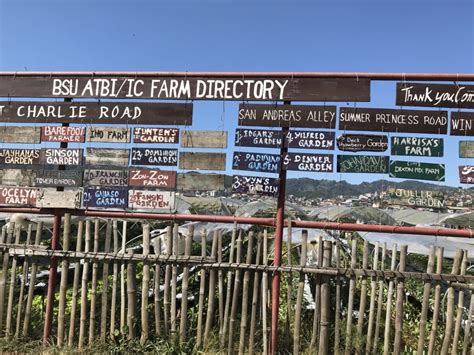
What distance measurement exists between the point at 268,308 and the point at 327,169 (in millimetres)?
1956

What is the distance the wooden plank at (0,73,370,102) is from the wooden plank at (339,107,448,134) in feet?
0.65

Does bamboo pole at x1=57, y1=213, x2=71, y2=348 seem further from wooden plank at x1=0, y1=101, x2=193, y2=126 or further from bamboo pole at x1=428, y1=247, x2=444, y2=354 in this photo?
bamboo pole at x1=428, y1=247, x2=444, y2=354

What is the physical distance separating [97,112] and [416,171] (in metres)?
4.44

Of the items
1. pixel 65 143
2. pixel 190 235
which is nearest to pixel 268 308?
pixel 190 235

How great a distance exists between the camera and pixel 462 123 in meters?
5.34

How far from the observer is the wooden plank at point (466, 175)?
17.2ft

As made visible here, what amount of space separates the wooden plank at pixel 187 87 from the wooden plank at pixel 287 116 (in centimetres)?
12

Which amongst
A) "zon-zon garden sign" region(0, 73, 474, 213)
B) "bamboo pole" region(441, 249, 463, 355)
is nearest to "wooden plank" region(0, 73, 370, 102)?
"zon-zon garden sign" region(0, 73, 474, 213)

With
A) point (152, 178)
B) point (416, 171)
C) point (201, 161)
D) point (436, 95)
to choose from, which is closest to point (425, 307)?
point (416, 171)

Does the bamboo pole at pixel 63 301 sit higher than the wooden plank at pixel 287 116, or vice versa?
the wooden plank at pixel 287 116

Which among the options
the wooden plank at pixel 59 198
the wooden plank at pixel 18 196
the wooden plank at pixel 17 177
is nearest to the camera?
the wooden plank at pixel 59 198

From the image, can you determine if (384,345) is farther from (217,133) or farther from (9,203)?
(9,203)

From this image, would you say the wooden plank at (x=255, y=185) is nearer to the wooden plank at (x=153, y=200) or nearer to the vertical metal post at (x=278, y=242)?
the vertical metal post at (x=278, y=242)

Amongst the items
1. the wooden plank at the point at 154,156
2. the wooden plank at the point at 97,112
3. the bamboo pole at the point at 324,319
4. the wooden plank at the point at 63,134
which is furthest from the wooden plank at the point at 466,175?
the wooden plank at the point at 63,134
